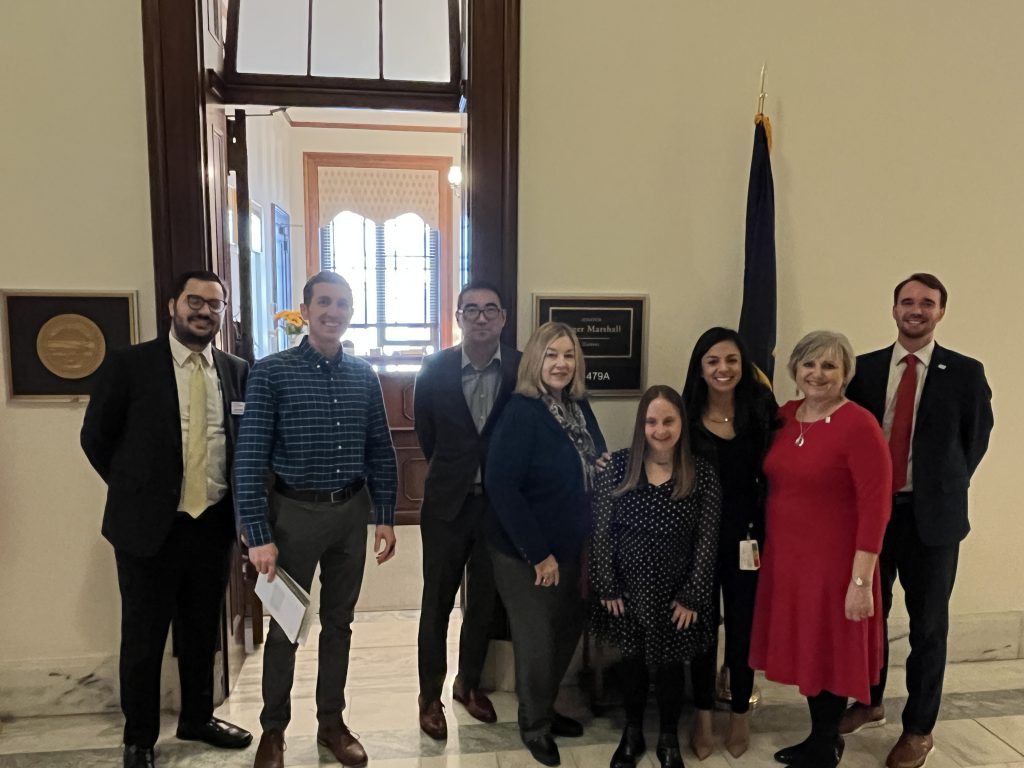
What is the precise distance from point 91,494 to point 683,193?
8.63ft

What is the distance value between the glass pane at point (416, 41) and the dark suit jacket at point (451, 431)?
60.0 inches

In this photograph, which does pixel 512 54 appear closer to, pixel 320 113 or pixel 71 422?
pixel 71 422

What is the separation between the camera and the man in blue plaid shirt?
213 cm

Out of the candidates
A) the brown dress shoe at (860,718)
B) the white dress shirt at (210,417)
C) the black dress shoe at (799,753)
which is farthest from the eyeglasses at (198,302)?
the brown dress shoe at (860,718)

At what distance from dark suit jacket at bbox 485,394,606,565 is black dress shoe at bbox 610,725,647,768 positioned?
66 centimetres

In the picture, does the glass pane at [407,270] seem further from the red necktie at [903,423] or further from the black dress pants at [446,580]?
the red necktie at [903,423]

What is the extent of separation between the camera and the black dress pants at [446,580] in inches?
100.0

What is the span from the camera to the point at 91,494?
2693mm

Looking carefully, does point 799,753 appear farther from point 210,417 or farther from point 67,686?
point 67,686

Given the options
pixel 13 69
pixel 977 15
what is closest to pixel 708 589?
pixel 977 15

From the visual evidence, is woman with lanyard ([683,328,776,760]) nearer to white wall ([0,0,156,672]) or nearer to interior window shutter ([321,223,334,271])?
white wall ([0,0,156,672])

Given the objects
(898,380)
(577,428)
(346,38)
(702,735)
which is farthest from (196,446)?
(898,380)

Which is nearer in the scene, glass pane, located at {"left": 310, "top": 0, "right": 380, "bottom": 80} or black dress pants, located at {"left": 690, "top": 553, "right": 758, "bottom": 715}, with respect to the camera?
black dress pants, located at {"left": 690, "top": 553, "right": 758, "bottom": 715}

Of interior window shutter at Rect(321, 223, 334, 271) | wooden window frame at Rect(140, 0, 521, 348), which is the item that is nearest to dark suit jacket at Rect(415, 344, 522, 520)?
wooden window frame at Rect(140, 0, 521, 348)
